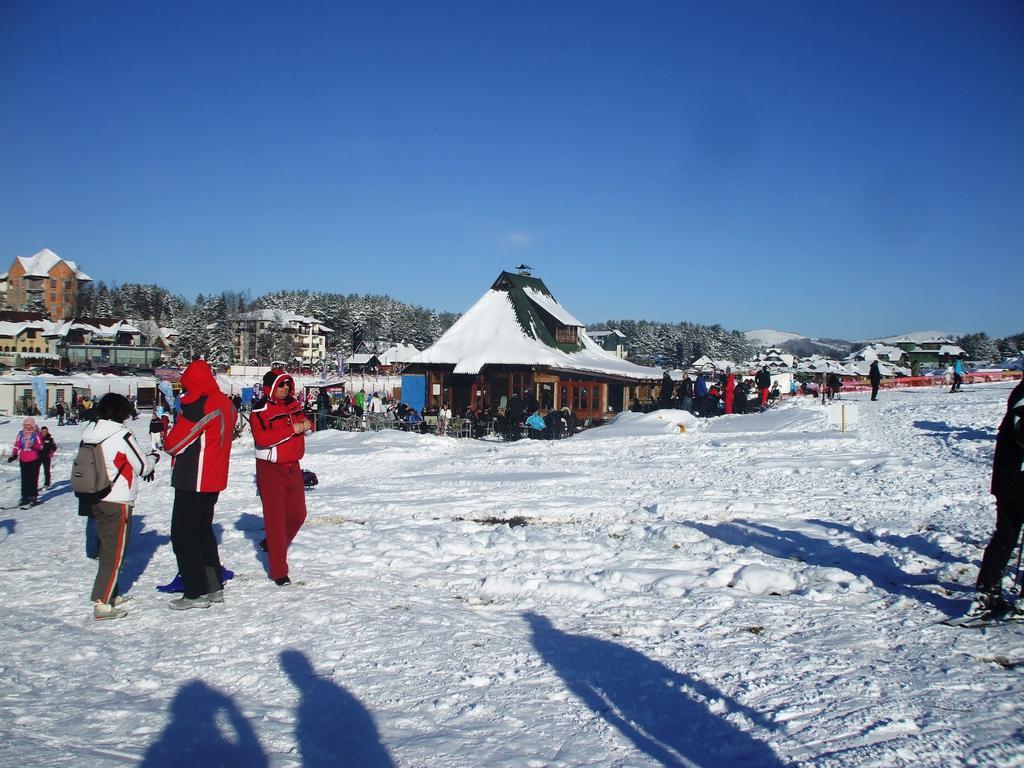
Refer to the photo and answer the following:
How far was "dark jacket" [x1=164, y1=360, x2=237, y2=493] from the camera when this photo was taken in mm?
5156

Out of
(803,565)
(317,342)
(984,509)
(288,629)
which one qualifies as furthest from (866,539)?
(317,342)

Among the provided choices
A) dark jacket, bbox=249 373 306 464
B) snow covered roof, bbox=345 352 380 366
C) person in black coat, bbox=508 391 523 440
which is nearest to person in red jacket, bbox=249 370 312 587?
dark jacket, bbox=249 373 306 464

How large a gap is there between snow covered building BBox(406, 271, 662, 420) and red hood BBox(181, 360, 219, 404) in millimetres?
20114

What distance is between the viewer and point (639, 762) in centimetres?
299

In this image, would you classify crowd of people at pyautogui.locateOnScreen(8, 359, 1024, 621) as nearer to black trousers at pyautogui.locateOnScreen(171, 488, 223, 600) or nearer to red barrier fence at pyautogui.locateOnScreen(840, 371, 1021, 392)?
black trousers at pyautogui.locateOnScreen(171, 488, 223, 600)

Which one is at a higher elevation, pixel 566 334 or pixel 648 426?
pixel 566 334

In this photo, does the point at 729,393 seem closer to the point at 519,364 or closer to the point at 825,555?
the point at 519,364

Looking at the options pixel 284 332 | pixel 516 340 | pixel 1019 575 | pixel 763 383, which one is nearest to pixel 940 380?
pixel 763 383

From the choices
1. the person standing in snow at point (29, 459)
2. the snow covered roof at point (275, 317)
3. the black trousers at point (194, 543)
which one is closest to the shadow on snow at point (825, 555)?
the black trousers at point (194, 543)

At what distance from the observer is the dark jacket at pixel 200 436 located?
516 cm

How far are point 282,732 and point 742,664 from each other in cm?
249

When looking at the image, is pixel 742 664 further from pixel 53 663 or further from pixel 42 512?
pixel 42 512

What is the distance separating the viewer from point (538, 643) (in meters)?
4.43

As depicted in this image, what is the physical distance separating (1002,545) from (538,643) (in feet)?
10.2
